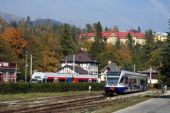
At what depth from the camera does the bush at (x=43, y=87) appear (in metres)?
51.6

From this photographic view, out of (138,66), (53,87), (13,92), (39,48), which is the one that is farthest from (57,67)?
(13,92)

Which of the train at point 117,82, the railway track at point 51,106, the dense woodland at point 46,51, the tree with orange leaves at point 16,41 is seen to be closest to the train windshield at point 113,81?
the train at point 117,82

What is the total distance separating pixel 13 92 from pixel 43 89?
759 cm

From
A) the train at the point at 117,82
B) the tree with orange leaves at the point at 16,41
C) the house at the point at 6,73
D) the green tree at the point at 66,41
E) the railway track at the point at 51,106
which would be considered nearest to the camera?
the railway track at the point at 51,106

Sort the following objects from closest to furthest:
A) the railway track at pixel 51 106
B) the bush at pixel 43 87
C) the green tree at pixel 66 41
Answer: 1. the railway track at pixel 51 106
2. the bush at pixel 43 87
3. the green tree at pixel 66 41

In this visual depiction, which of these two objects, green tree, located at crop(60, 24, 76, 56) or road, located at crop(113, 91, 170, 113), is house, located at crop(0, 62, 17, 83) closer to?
green tree, located at crop(60, 24, 76, 56)

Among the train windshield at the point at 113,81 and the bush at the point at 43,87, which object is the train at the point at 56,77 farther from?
the train windshield at the point at 113,81

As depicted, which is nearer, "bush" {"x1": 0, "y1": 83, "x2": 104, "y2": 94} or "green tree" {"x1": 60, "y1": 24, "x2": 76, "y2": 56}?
"bush" {"x1": 0, "y1": 83, "x2": 104, "y2": 94}

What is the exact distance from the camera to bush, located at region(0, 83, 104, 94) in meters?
51.6

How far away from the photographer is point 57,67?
127062mm

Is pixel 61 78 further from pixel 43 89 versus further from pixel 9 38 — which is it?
pixel 9 38

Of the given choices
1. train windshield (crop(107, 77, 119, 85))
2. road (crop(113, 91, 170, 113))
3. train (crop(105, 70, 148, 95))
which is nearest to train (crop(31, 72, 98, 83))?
train (crop(105, 70, 148, 95))

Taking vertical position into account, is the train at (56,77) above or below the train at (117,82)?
above

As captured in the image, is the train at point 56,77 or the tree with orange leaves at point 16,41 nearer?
the train at point 56,77
